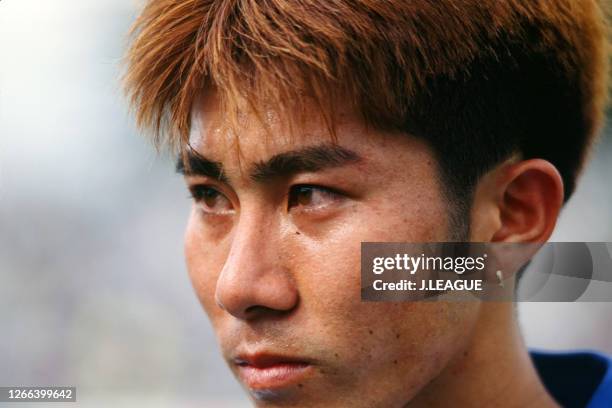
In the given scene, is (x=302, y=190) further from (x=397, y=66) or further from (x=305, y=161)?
(x=397, y=66)

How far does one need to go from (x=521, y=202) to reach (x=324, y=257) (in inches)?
13.5

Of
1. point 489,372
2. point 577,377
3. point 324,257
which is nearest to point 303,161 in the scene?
point 324,257

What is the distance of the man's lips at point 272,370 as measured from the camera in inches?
48.8

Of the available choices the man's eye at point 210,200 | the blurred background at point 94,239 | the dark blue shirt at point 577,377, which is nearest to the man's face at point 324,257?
the man's eye at point 210,200

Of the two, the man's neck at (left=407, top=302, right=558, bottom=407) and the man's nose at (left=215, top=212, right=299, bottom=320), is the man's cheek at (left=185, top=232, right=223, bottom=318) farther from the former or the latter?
the man's neck at (left=407, top=302, right=558, bottom=407)

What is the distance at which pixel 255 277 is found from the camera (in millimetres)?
1207

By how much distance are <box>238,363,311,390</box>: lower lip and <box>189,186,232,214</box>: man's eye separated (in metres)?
0.26

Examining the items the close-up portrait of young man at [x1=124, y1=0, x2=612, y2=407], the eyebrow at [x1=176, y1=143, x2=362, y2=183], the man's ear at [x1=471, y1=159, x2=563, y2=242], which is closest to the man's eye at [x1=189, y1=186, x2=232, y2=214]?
the close-up portrait of young man at [x1=124, y1=0, x2=612, y2=407]

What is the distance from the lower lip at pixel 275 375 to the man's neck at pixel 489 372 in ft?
0.82

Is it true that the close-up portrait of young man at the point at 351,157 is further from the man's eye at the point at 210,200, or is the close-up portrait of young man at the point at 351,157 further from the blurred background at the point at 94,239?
the blurred background at the point at 94,239

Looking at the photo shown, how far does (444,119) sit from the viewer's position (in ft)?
4.10

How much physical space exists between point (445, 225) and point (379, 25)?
31 cm

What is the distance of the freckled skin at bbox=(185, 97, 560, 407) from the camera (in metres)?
1.22

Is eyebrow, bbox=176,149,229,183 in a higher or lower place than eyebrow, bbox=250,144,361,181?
higher
